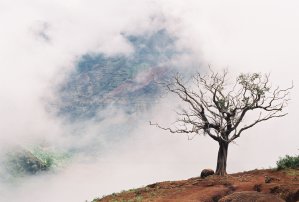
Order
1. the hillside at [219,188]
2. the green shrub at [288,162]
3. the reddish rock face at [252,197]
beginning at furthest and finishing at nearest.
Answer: the green shrub at [288,162]
the hillside at [219,188]
the reddish rock face at [252,197]

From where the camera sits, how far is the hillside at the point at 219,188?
101 ft

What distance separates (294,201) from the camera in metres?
26.7

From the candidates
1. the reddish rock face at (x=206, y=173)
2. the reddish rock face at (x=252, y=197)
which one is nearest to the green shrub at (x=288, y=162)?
the reddish rock face at (x=206, y=173)

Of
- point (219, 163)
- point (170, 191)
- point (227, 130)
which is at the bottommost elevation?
point (170, 191)

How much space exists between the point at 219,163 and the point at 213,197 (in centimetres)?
1156

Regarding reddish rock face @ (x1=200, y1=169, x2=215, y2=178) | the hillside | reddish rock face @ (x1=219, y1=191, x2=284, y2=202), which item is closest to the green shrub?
the hillside

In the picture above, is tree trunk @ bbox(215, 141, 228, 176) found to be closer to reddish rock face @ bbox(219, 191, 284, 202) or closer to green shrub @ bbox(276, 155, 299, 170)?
green shrub @ bbox(276, 155, 299, 170)

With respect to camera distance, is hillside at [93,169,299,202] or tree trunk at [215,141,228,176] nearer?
hillside at [93,169,299,202]

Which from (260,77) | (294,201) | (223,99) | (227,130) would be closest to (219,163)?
(227,130)

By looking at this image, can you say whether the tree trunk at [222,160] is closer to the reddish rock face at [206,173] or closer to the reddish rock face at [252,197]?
the reddish rock face at [206,173]

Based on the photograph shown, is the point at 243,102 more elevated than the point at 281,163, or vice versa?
the point at 243,102

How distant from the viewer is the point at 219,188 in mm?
35688

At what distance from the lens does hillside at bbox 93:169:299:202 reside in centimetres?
3092

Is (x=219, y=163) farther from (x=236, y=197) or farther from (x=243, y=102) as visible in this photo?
(x=236, y=197)
